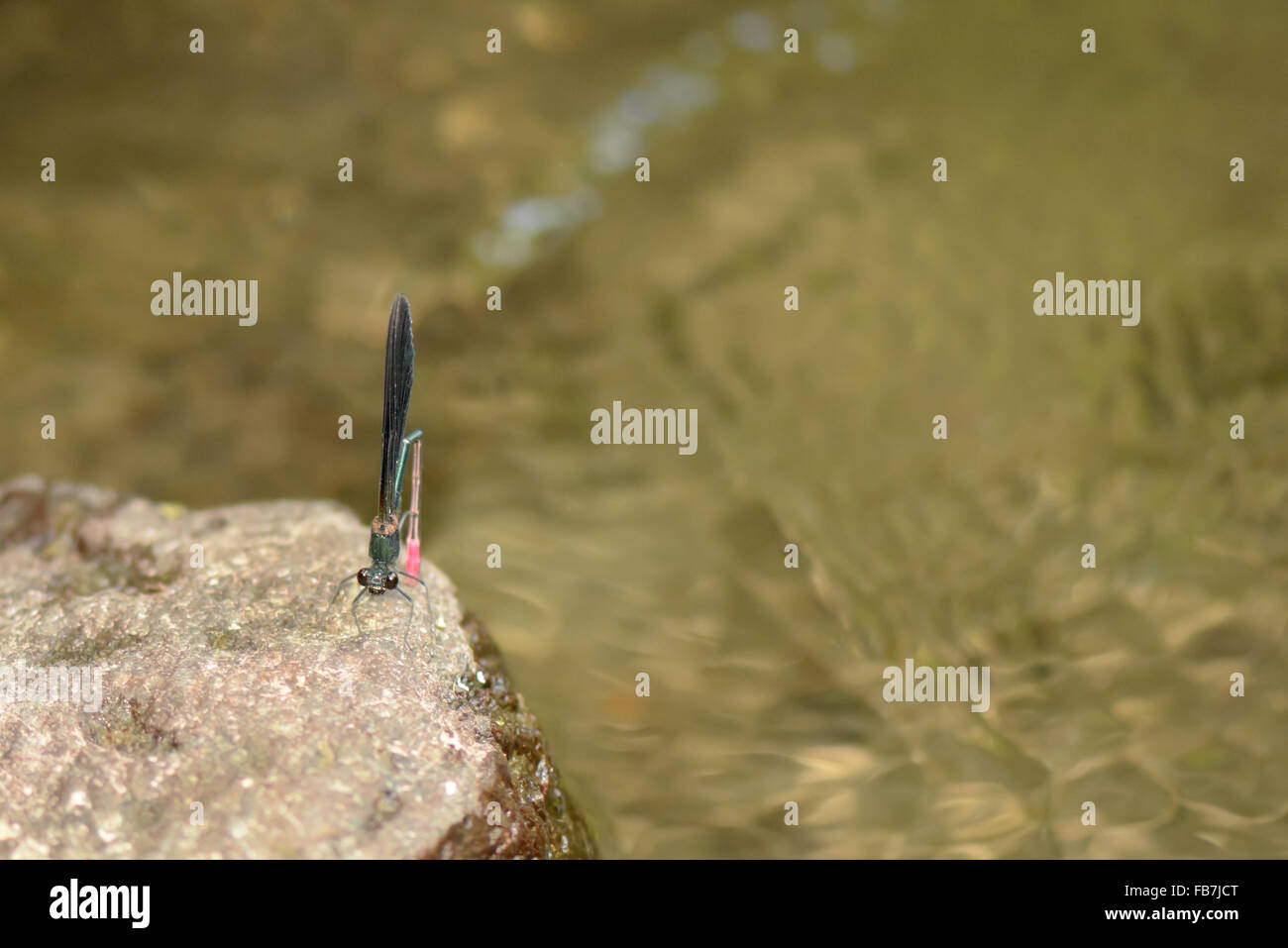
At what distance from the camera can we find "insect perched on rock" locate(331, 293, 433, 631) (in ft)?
8.09

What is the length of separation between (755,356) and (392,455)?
7.26 ft

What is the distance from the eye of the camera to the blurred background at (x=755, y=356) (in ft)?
10.9

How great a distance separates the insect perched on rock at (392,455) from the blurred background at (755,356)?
929 mm

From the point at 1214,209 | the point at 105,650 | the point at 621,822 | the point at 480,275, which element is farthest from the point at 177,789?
the point at 1214,209

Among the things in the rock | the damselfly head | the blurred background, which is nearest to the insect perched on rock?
the damselfly head

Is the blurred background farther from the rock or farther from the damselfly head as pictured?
the damselfly head

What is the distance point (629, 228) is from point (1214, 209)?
264 cm

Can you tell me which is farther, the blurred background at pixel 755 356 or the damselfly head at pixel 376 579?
the blurred background at pixel 755 356

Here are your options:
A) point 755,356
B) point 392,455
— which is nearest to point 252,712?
point 392,455

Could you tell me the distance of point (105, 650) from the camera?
2.52 meters

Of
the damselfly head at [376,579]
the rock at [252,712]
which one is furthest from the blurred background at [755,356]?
the damselfly head at [376,579]

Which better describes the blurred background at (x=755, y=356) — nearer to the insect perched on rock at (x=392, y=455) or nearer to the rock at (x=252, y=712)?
the rock at (x=252, y=712)

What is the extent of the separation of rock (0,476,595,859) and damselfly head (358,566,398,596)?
83 mm

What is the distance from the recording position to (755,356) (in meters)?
4.38
